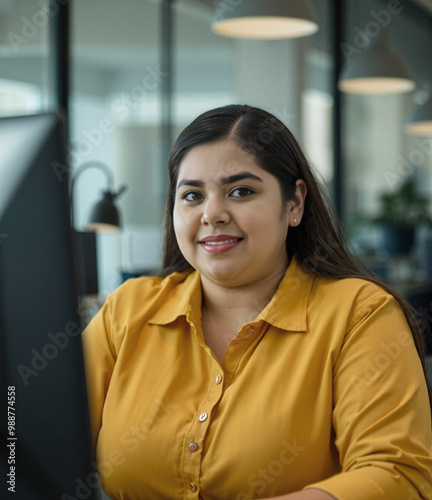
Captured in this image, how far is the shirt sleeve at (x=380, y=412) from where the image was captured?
1.29 meters

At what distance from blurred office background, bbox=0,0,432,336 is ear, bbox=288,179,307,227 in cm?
163

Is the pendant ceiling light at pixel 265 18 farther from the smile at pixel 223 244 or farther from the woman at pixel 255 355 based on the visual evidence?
the smile at pixel 223 244

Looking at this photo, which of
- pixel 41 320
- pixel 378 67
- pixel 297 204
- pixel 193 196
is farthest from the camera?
pixel 378 67

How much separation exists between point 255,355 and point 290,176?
A: 403 millimetres

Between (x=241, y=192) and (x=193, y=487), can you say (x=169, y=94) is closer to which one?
(x=241, y=192)

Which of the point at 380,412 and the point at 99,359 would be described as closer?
the point at 380,412

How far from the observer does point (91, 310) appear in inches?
132

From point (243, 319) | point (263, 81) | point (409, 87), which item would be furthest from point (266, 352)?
point (263, 81)

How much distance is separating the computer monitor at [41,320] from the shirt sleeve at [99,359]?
823mm

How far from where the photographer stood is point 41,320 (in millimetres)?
735

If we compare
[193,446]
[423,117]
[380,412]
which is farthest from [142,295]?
[423,117]

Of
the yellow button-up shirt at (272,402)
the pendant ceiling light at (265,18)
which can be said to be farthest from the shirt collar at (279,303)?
the pendant ceiling light at (265,18)

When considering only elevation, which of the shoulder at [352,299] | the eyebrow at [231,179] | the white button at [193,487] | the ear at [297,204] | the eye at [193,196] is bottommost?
the white button at [193,487]

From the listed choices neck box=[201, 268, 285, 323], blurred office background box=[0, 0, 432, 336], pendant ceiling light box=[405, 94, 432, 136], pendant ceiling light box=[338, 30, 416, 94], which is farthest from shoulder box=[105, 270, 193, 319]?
pendant ceiling light box=[405, 94, 432, 136]
